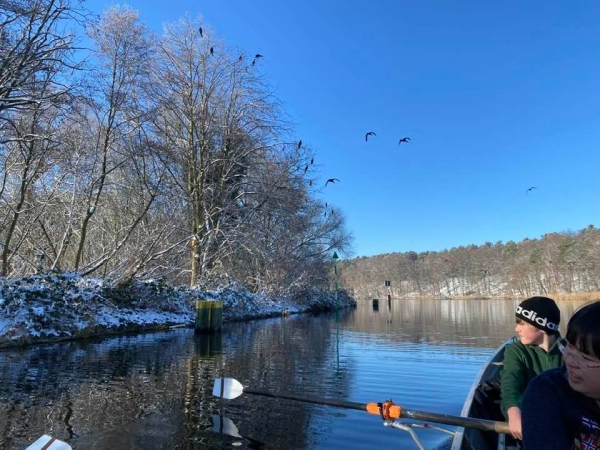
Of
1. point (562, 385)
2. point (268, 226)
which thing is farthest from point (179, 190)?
point (562, 385)

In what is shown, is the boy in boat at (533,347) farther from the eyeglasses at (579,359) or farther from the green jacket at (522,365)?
the eyeglasses at (579,359)

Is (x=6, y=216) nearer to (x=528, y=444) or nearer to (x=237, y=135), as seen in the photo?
(x=237, y=135)

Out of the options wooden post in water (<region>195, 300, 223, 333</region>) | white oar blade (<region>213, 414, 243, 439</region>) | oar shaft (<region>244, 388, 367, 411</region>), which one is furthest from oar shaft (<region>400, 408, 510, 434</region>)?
wooden post in water (<region>195, 300, 223, 333</region>)

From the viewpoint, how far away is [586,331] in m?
1.54

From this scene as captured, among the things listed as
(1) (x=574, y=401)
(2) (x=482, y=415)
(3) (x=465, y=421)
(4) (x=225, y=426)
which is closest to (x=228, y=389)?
(4) (x=225, y=426)

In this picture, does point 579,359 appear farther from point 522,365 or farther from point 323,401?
point 323,401

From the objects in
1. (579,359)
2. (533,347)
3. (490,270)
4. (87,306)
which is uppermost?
(490,270)

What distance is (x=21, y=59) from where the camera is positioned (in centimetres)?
1288

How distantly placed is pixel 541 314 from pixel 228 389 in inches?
164

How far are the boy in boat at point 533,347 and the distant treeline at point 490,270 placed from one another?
74445mm

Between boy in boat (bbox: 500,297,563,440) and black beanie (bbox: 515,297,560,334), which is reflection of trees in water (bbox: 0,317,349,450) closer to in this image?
boy in boat (bbox: 500,297,563,440)

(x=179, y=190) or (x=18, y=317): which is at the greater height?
(x=179, y=190)

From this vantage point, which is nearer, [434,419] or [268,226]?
[434,419]

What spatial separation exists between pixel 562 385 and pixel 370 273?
143m
